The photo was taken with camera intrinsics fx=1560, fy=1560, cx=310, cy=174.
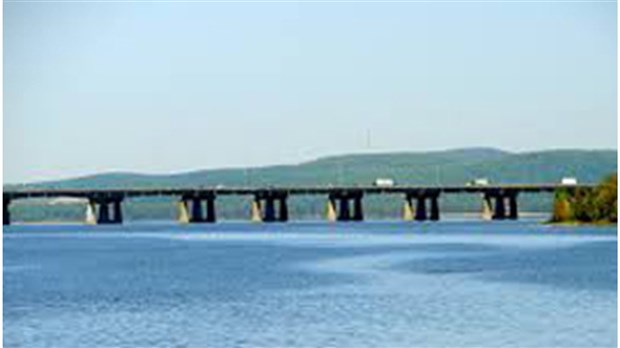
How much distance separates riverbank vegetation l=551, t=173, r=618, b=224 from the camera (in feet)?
525

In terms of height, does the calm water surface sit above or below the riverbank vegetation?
below

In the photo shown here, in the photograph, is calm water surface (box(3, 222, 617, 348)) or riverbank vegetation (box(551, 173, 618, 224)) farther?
riverbank vegetation (box(551, 173, 618, 224))

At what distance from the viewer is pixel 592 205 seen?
16850 centimetres

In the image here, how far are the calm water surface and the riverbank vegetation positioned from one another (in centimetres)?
5091

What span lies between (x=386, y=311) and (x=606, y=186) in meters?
109

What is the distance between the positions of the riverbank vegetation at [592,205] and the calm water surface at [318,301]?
50.9 meters

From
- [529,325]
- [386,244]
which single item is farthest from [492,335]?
[386,244]

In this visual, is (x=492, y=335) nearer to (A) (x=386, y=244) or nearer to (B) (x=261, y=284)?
(B) (x=261, y=284)

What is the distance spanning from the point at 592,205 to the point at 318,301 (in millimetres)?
112901

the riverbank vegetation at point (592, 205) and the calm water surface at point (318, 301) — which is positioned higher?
the riverbank vegetation at point (592, 205)

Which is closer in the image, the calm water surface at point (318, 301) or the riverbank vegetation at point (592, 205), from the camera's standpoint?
the calm water surface at point (318, 301)

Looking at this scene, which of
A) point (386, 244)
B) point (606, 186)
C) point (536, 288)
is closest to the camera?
point (536, 288)

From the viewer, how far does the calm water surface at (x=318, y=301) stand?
45.6 meters

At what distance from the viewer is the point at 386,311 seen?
54312mm
